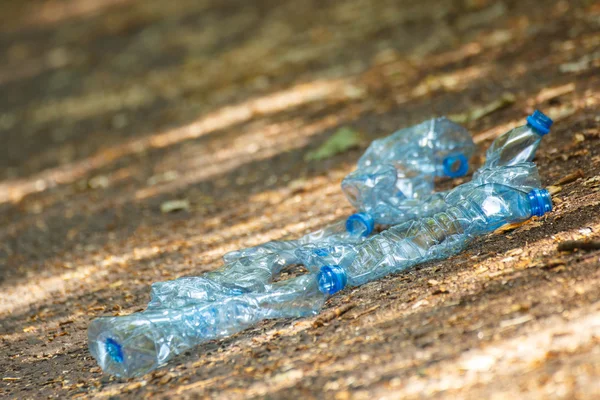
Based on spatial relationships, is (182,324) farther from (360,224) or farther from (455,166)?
(455,166)

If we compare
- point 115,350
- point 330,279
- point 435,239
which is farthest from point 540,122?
point 115,350

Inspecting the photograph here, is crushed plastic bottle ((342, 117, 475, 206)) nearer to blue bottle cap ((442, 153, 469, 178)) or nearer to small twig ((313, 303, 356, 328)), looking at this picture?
blue bottle cap ((442, 153, 469, 178))

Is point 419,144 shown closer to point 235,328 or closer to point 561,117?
point 561,117

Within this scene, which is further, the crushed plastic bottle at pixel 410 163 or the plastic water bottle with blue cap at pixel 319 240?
the crushed plastic bottle at pixel 410 163

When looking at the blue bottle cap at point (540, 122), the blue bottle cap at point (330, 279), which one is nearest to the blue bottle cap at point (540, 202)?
the blue bottle cap at point (540, 122)

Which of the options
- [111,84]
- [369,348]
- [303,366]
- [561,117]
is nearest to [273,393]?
[303,366]

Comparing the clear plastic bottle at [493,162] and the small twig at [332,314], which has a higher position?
the clear plastic bottle at [493,162]

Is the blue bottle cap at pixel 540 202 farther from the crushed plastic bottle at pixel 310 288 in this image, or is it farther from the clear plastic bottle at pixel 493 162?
the clear plastic bottle at pixel 493 162
